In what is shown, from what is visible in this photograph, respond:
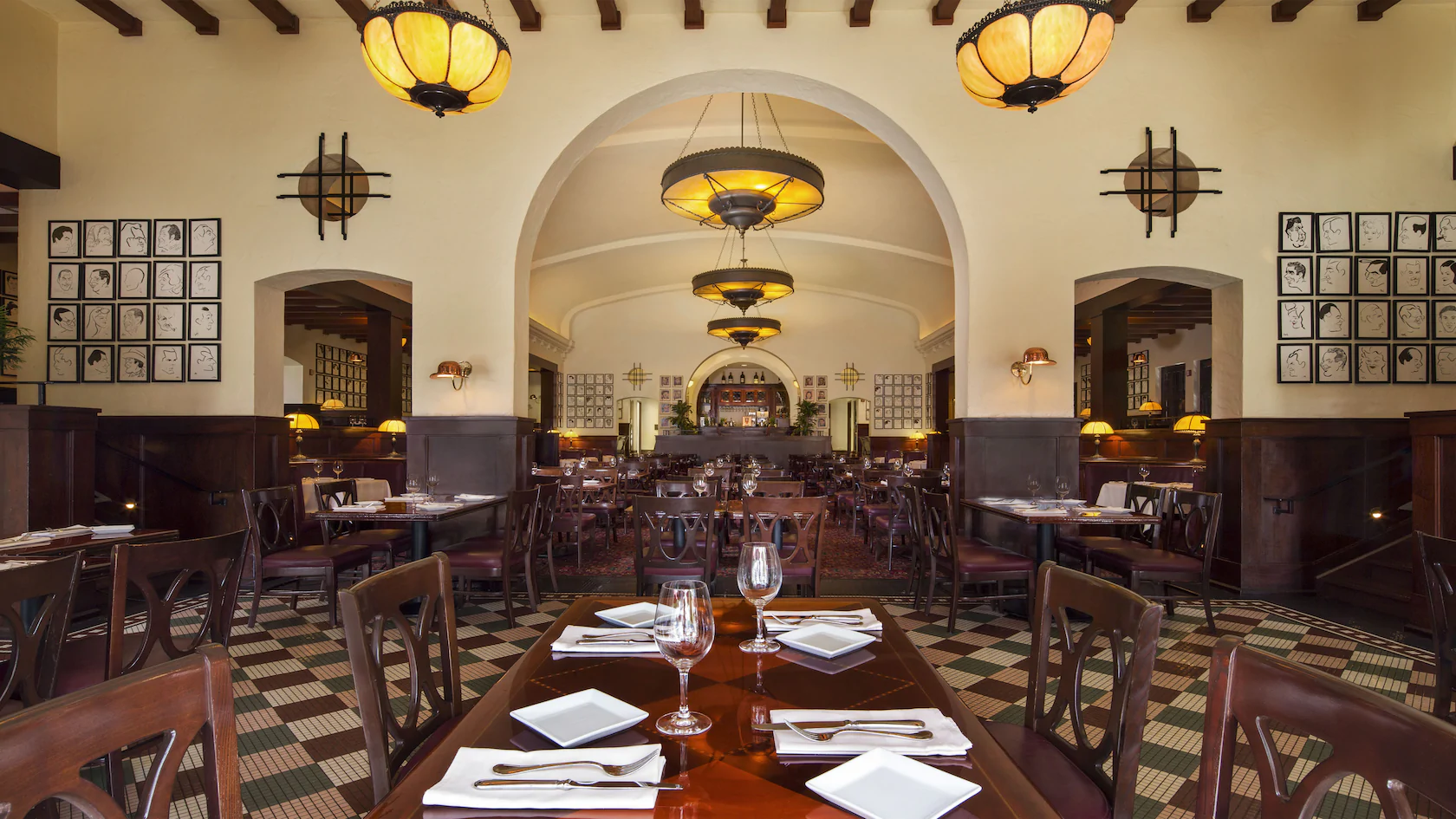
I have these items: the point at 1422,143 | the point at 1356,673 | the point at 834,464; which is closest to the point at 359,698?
the point at 1356,673

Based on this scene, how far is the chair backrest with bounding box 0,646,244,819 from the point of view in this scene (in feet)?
2.60

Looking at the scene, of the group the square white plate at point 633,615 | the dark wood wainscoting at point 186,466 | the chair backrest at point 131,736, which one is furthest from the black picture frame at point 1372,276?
the dark wood wainscoting at point 186,466

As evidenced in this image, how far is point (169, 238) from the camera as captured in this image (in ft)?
20.1

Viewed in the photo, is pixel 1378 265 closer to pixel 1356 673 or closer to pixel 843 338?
pixel 1356 673

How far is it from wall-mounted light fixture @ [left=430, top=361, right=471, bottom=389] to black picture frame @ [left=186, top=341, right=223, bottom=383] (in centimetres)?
176

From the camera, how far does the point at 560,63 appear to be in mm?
6062

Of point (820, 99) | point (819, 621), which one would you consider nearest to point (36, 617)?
point (819, 621)

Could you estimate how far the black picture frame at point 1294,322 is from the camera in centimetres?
583

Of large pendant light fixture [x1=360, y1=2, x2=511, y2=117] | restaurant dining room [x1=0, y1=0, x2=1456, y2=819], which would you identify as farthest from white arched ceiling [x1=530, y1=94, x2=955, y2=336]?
large pendant light fixture [x1=360, y1=2, x2=511, y2=117]

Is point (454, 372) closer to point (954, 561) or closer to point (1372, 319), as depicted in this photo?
point (954, 561)

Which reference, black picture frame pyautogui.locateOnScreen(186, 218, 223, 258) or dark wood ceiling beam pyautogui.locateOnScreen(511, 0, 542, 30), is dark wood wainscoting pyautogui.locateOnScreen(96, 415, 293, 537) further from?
dark wood ceiling beam pyautogui.locateOnScreen(511, 0, 542, 30)

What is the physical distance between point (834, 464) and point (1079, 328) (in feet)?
20.1

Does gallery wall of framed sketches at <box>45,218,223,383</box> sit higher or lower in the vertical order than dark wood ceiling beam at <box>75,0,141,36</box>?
lower

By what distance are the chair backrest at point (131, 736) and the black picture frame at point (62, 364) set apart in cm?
679
